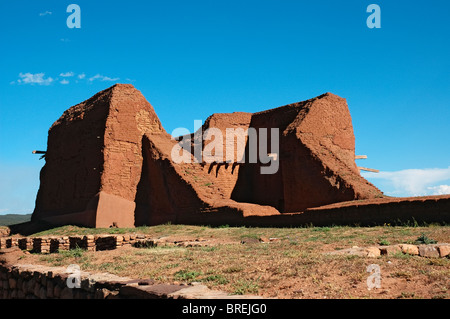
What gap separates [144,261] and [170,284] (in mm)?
2690

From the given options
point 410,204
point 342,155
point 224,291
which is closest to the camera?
point 224,291

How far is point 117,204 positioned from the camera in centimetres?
1994

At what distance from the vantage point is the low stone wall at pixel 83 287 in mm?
4727

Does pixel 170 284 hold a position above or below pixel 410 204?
below

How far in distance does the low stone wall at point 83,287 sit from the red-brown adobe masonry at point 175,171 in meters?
8.95

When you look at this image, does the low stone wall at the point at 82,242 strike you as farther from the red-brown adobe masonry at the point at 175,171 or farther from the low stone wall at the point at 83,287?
the red-brown adobe masonry at the point at 175,171

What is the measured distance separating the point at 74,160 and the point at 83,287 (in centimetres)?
1692

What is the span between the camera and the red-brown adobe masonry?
686 inches

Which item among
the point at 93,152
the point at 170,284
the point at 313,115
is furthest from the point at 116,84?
the point at 170,284

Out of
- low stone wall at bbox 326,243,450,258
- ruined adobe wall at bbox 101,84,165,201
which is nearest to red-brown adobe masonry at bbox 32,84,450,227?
ruined adobe wall at bbox 101,84,165,201

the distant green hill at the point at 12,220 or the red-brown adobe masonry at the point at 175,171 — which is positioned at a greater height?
the red-brown adobe masonry at the point at 175,171

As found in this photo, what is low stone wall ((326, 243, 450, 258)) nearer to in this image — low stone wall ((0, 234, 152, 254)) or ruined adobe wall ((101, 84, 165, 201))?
low stone wall ((0, 234, 152, 254))

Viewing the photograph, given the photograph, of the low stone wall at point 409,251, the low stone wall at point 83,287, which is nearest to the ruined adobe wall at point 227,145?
the low stone wall at point 83,287
